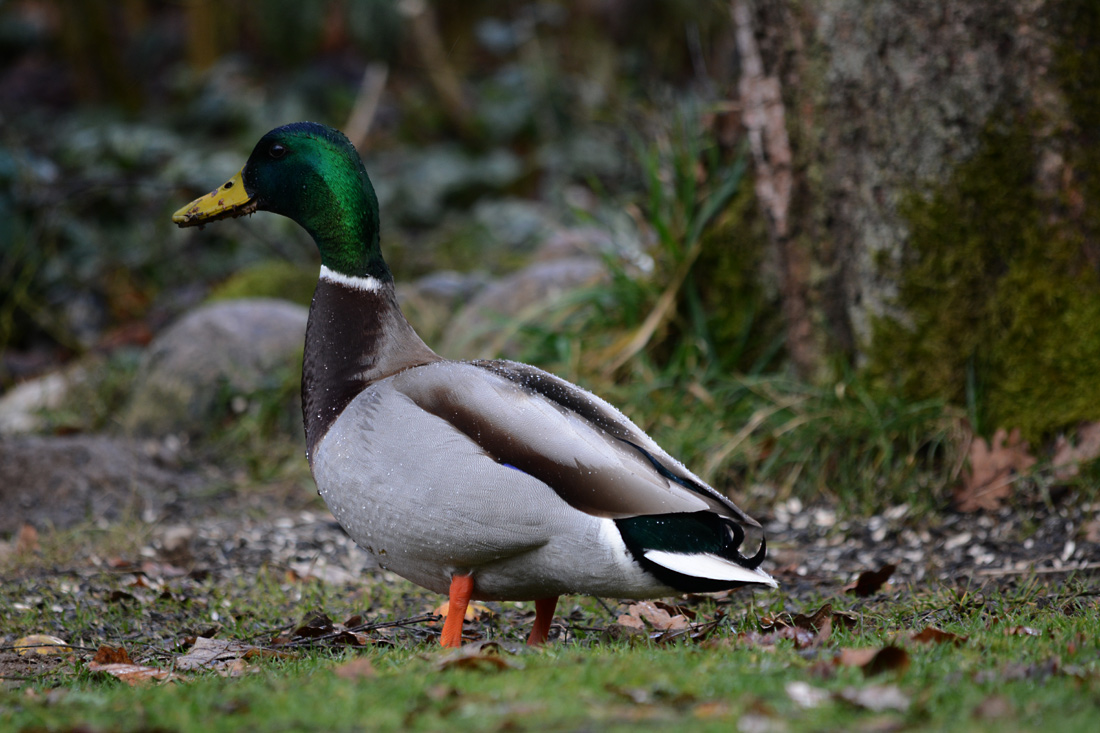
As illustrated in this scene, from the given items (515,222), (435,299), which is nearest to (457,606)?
(435,299)

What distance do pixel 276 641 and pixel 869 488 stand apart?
2300 millimetres

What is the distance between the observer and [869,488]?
4211mm

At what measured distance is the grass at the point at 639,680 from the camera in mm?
A: 1855

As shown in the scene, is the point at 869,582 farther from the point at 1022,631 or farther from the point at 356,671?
the point at 356,671

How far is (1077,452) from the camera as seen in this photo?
3.91m

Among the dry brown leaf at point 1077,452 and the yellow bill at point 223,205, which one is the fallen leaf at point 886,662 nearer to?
the dry brown leaf at point 1077,452

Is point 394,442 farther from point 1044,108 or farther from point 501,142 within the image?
point 501,142

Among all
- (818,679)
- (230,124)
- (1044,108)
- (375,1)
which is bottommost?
(818,679)

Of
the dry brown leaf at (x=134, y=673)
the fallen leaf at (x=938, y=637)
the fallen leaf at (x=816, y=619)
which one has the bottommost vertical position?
the fallen leaf at (x=816, y=619)

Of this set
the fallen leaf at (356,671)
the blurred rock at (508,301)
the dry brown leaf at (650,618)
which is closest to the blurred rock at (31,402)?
the blurred rock at (508,301)

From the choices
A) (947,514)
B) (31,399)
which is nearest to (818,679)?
(947,514)

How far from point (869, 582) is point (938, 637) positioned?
96 centimetres

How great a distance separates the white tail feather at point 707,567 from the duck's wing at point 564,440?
0.36 feet

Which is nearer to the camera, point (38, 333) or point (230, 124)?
point (38, 333)
